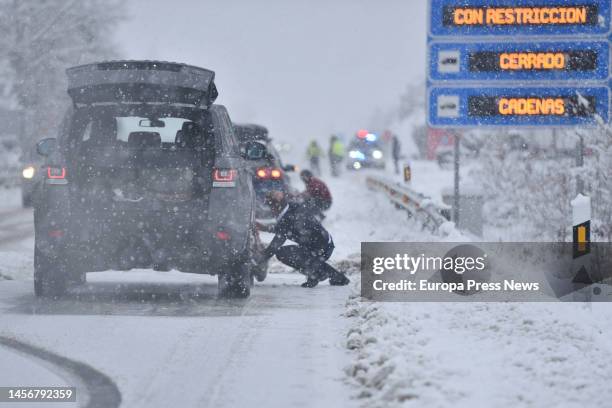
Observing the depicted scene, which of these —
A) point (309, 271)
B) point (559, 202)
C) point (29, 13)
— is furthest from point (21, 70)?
point (309, 271)

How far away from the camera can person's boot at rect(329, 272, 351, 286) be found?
12555 mm

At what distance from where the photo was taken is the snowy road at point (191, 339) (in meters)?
6.58

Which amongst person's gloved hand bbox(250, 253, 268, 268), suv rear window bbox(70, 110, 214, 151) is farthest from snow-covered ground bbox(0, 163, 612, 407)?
suv rear window bbox(70, 110, 214, 151)

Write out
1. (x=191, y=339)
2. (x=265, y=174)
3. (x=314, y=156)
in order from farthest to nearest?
(x=314, y=156) → (x=265, y=174) → (x=191, y=339)

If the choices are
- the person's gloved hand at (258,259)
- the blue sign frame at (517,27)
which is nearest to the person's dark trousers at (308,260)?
the person's gloved hand at (258,259)

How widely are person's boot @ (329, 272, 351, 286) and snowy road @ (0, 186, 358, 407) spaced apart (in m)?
0.09

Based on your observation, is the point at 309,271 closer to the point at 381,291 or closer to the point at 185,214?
the point at 381,291

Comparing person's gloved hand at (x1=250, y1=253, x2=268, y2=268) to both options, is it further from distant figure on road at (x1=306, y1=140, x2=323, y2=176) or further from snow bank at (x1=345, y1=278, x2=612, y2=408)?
distant figure on road at (x1=306, y1=140, x2=323, y2=176)

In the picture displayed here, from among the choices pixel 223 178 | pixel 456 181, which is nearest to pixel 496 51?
pixel 456 181

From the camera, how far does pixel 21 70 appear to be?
132 feet

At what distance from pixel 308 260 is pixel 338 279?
0.45 meters

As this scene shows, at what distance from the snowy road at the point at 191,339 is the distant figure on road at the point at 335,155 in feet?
110

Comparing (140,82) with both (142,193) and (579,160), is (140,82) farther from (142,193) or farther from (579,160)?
(579,160)

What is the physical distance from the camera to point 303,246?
1255cm
